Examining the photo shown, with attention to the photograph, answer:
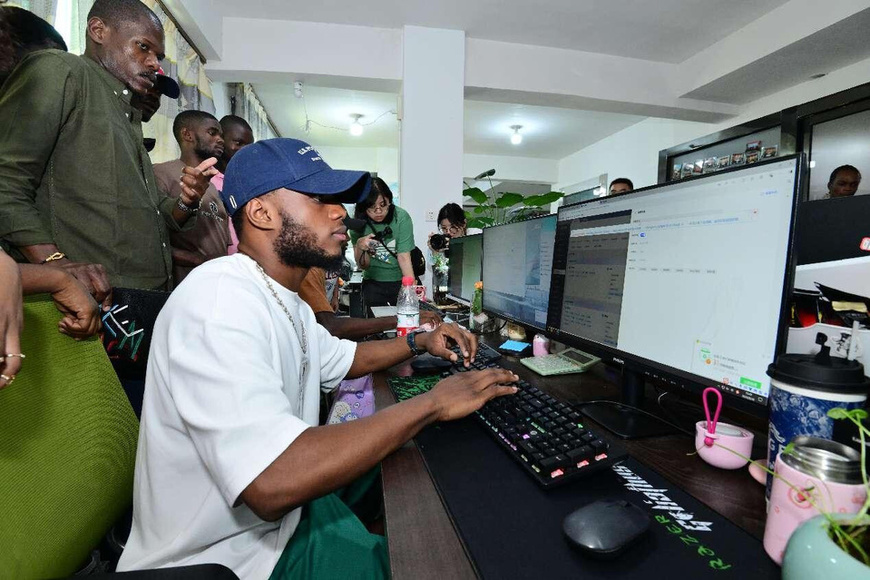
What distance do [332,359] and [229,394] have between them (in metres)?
0.54

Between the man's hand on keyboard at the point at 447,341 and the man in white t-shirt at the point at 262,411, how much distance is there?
254 mm

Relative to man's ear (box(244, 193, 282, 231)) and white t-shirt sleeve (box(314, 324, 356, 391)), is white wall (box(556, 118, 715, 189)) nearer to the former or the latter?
white t-shirt sleeve (box(314, 324, 356, 391))

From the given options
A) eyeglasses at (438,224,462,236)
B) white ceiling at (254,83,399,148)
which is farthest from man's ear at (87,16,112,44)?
white ceiling at (254,83,399,148)

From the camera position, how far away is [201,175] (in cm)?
156

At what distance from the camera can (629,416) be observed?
2.76 feet

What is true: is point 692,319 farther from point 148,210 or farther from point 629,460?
point 148,210

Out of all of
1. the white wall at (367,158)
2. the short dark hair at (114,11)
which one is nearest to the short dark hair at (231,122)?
the short dark hair at (114,11)

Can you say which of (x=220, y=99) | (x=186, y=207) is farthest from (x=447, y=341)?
(x=220, y=99)

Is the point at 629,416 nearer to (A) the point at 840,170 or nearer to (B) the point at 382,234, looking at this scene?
(B) the point at 382,234

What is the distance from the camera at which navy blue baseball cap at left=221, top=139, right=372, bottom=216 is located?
849 mm

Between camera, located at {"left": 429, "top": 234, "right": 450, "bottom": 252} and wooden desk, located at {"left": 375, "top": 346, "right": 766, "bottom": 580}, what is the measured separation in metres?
2.78

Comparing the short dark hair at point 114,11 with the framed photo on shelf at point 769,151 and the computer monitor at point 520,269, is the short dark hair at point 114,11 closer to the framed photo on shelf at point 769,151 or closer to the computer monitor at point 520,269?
the computer monitor at point 520,269

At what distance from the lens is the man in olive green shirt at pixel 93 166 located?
46.4 inches

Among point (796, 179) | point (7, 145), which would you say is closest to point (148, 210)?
point (7, 145)
